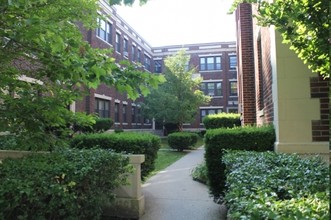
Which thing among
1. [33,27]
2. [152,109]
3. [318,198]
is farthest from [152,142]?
[152,109]

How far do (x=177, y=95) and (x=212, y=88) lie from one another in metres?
12.7

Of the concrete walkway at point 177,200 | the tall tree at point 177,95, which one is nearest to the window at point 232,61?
the tall tree at point 177,95

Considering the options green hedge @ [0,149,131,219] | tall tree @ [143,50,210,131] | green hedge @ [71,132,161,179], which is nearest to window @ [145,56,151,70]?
tall tree @ [143,50,210,131]

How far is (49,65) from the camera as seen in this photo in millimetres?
4578

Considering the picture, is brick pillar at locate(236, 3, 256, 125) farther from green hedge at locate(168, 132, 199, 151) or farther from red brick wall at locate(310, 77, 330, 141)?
green hedge at locate(168, 132, 199, 151)

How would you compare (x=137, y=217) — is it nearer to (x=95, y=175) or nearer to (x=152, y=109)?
(x=95, y=175)

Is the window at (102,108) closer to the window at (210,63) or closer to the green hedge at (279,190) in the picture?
the window at (210,63)

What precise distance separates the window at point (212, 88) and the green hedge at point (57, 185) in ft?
122

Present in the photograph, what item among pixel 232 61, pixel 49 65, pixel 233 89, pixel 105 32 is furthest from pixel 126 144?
pixel 232 61

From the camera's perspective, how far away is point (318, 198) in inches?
84.9

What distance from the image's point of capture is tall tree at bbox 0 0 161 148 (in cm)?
403

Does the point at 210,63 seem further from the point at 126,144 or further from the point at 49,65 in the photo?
the point at 49,65

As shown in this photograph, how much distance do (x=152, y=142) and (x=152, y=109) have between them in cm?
2238

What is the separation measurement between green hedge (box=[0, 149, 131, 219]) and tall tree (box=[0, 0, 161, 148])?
597 millimetres
